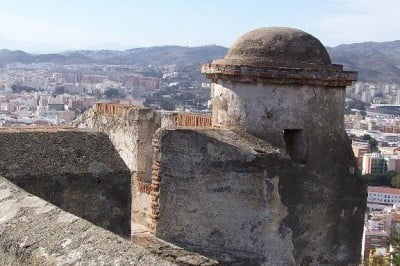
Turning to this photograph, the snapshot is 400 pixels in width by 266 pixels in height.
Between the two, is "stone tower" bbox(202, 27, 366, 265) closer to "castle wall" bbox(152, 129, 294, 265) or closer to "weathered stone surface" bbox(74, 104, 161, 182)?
"castle wall" bbox(152, 129, 294, 265)

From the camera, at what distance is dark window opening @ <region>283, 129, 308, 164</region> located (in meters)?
6.70

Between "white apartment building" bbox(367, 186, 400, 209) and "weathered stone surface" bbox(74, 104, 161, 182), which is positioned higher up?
"weathered stone surface" bbox(74, 104, 161, 182)

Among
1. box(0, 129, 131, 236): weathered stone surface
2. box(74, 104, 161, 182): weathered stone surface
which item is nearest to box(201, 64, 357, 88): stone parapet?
box(74, 104, 161, 182): weathered stone surface

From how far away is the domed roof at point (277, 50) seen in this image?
6.65 m

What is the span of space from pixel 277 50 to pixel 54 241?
4346 millimetres

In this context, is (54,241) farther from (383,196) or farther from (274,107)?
(383,196)

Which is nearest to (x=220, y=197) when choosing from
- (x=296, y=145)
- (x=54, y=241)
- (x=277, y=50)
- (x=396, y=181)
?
(x=296, y=145)

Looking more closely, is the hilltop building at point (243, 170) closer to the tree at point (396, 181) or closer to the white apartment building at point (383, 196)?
the white apartment building at point (383, 196)

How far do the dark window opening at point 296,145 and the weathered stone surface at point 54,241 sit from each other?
149 inches

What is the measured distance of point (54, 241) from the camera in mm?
2840

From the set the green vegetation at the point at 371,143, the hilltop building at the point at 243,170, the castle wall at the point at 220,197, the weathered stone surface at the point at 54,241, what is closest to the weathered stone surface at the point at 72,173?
the hilltop building at the point at 243,170

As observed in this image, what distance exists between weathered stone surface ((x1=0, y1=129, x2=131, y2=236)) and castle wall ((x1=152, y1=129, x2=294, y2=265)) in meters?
1.04

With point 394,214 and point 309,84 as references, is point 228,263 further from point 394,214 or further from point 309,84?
point 394,214

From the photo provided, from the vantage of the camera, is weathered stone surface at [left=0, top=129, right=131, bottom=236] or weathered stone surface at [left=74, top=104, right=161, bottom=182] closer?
weathered stone surface at [left=0, top=129, right=131, bottom=236]
